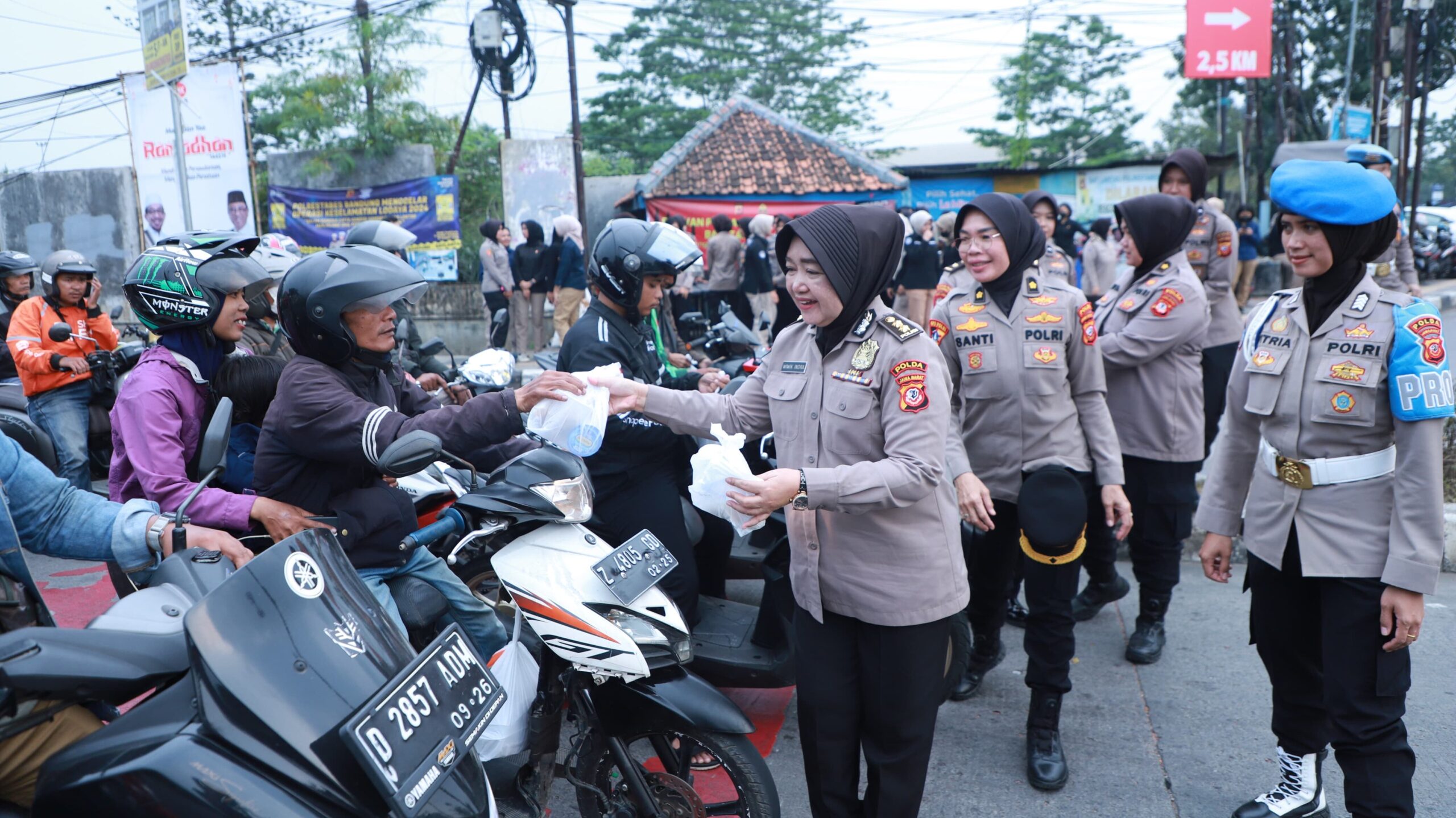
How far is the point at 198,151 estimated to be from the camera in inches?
576

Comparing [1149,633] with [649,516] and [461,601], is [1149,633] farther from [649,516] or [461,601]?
[461,601]

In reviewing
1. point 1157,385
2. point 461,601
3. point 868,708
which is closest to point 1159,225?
point 1157,385

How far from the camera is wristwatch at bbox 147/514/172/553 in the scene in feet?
7.09

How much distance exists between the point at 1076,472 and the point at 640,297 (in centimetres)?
162

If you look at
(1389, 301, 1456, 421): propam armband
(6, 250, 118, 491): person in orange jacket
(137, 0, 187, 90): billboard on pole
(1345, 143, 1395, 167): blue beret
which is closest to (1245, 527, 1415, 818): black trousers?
(1389, 301, 1456, 421): propam armband

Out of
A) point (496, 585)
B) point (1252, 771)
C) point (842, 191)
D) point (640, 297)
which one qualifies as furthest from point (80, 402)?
point (842, 191)

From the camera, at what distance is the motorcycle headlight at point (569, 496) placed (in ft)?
8.30

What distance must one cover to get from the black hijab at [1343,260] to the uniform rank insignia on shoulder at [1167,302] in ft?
3.86

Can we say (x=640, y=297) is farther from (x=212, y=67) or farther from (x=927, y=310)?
(x=212, y=67)

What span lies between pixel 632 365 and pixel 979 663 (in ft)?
5.97

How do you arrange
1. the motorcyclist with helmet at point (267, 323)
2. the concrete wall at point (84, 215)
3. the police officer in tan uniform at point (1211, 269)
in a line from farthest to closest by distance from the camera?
the concrete wall at point (84, 215), the police officer in tan uniform at point (1211, 269), the motorcyclist with helmet at point (267, 323)

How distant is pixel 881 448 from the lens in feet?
7.63

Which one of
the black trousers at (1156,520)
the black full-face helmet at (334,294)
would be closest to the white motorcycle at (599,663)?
the black full-face helmet at (334,294)

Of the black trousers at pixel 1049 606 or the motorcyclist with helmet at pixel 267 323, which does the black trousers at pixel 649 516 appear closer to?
the black trousers at pixel 1049 606
